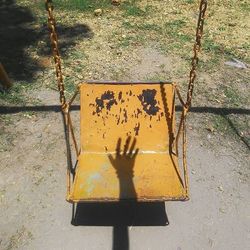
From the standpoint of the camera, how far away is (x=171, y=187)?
3703 millimetres

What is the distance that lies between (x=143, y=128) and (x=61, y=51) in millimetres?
3264

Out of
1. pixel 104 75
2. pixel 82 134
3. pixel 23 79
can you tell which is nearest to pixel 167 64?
pixel 104 75

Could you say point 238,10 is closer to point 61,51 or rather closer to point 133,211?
point 61,51

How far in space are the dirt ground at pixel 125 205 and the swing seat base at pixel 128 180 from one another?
0.53 m

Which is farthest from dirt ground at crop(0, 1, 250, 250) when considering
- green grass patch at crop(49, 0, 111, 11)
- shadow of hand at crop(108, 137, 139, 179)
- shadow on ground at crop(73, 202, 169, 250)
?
green grass patch at crop(49, 0, 111, 11)

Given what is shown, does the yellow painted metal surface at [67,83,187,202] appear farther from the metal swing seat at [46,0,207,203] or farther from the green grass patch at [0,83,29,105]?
the green grass patch at [0,83,29,105]

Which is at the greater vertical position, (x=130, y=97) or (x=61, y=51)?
(x=130, y=97)

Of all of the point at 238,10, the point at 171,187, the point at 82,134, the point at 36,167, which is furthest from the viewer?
the point at 238,10

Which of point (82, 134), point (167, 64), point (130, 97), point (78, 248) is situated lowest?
point (78, 248)

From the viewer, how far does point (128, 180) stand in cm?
386

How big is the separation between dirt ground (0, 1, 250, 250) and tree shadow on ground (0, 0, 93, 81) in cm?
8

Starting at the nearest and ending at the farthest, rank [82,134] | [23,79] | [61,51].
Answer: [82,134]
[23,79]
[61,51]

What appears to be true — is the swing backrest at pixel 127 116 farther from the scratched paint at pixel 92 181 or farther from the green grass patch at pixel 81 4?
the green grass patch at pixel 81 4

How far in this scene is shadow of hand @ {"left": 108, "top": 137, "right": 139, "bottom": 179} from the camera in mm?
3963
